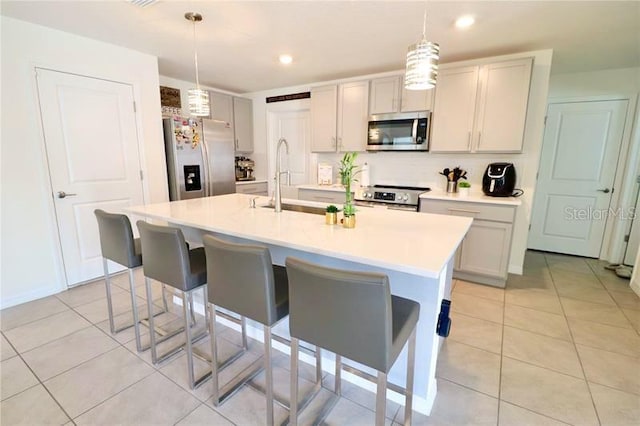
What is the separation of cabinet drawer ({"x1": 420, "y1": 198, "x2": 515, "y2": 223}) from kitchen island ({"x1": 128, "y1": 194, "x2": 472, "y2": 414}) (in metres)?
1.33

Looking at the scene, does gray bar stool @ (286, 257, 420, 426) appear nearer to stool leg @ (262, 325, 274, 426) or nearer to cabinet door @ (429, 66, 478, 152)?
stool leg @ (262, 325, 274, 426)

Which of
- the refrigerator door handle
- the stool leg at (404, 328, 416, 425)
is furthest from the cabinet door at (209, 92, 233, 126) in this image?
the stool leg at (404, 328, 416, 425)

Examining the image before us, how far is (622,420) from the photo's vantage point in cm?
154

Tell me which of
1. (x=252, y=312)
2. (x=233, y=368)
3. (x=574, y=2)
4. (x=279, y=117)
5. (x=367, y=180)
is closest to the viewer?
(x=252, y=312)

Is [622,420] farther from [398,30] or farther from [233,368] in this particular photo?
[398,30]

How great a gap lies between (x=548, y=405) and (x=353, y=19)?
9.50 ft

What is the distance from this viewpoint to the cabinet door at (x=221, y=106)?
4531 mm

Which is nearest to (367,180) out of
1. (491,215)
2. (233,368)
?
(491,215)

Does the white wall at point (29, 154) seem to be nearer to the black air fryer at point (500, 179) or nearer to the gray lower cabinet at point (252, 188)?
the gray lower cabinet at point (252, 188)

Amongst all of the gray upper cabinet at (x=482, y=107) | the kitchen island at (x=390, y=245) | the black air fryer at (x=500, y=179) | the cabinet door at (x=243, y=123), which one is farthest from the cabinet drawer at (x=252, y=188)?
the black air fryer at (x=500, y=179)

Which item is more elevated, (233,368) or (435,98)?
(435,98)

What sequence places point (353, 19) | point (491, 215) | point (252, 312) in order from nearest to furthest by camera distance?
point (252, 312) → point (353, 19) → point (491, 215)

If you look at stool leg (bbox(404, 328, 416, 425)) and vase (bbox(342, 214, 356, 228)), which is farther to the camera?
vase (bbox(342, 214, 356, 228))

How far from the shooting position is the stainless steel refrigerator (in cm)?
369
